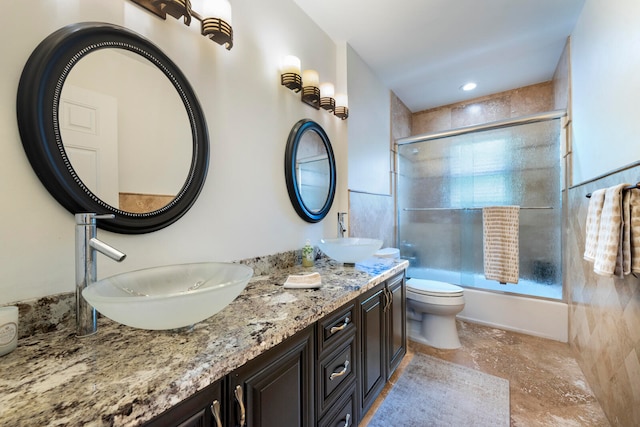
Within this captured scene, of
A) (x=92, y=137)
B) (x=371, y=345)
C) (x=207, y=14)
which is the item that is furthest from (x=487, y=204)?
(x=92, y=137)

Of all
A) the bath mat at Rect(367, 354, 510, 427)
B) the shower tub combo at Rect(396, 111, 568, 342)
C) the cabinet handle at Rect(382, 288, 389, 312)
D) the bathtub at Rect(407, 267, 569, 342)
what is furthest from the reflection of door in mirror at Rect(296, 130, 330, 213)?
the bathtub at Rect(407, 267, 569, 342)

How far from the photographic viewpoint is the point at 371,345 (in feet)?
4.53

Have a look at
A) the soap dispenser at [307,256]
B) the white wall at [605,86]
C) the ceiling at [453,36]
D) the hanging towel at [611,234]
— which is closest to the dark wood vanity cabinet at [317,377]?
the soap dispenser at [307,256]

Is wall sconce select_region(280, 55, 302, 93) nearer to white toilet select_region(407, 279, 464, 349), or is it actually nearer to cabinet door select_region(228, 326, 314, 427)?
cabinet door select_region(228, 326, 314, 427)

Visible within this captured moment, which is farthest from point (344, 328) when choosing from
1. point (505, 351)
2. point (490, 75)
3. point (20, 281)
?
point (490, 75)

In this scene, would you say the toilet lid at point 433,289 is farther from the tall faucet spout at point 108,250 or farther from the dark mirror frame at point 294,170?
the tall faucet spout at point 108,250

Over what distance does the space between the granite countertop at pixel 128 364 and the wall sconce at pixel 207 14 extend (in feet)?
3.76

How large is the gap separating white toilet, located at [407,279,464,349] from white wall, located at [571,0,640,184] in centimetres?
123

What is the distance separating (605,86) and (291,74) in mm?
1812

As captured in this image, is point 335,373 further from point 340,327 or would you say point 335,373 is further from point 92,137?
point 92,137

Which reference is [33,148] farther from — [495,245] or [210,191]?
[495,245]

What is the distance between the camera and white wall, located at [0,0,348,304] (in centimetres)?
73

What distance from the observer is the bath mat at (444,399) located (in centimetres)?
140

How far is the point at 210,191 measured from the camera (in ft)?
3.94
